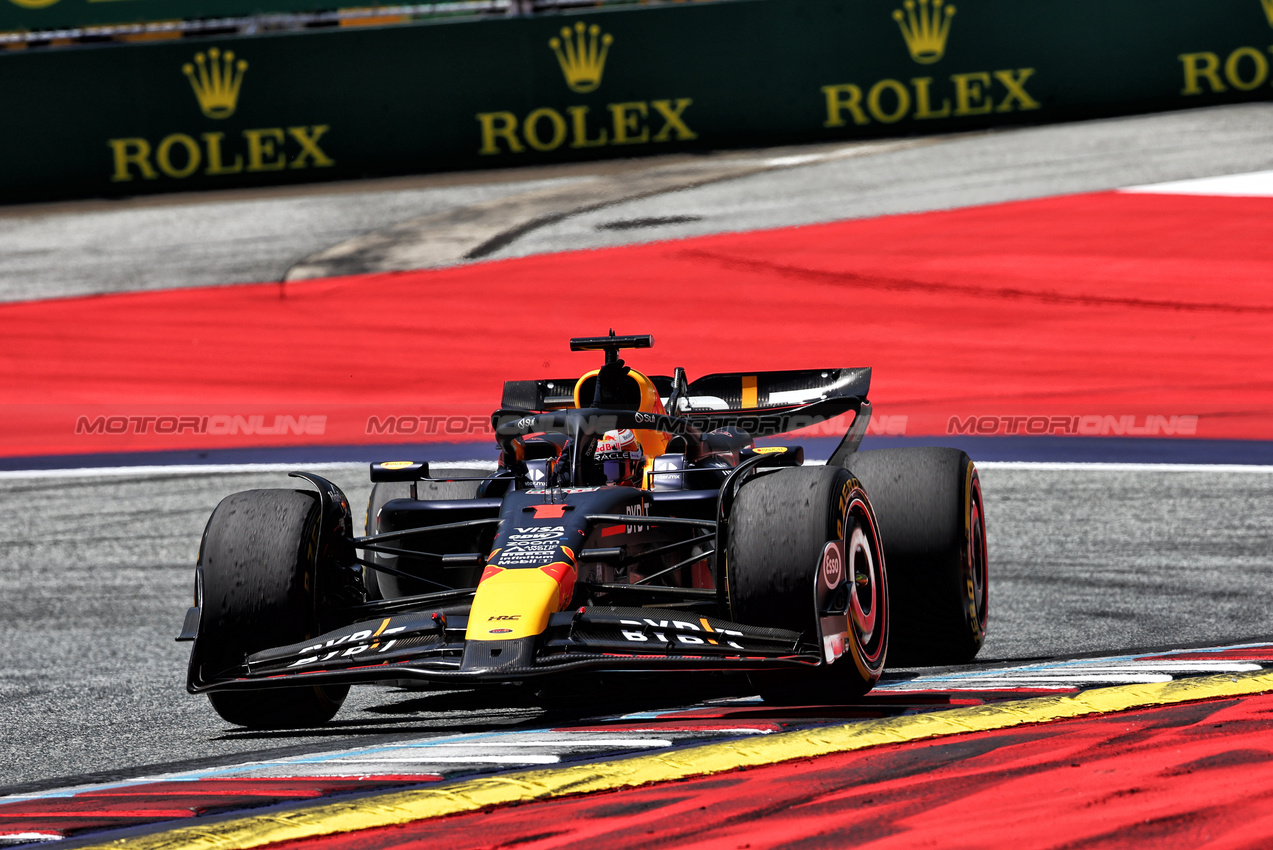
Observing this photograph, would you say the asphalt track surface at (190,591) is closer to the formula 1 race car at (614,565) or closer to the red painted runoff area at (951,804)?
the formula 1 race car at (614,565)

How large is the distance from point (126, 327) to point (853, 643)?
448 inches

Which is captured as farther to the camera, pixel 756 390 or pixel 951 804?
pixel 756 390

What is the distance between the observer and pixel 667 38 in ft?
64.4

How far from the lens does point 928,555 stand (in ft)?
22.1

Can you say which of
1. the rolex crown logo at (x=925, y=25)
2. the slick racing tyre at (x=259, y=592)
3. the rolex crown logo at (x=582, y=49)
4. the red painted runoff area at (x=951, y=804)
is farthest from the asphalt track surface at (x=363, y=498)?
the rolex crown logo at (x=582, y=49)

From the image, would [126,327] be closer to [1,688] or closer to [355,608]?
[1,688]

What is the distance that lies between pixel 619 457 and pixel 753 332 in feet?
25.1

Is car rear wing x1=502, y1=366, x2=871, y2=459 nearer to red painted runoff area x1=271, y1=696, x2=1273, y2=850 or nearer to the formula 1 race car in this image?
the formula 1 race car

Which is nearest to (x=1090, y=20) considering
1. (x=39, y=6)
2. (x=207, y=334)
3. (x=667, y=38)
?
(x=667, y=38)

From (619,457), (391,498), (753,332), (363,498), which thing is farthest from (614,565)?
(753,332)

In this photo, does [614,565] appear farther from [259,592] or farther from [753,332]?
[753,332]

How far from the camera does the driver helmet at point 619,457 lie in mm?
6574

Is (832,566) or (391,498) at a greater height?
(391,498)

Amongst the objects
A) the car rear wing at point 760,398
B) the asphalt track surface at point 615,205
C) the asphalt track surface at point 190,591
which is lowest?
the asphalt track surface at point 190,591
